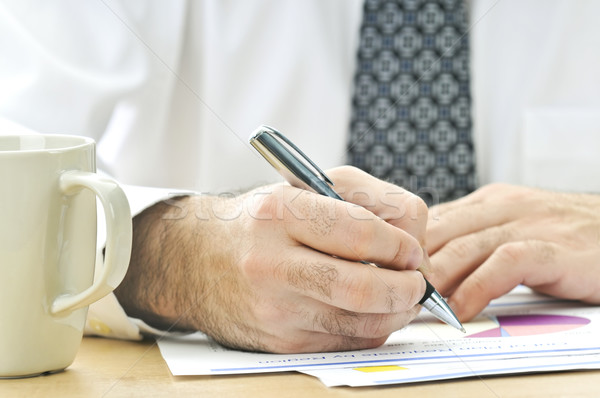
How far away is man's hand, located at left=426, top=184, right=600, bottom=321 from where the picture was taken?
0.59 meters

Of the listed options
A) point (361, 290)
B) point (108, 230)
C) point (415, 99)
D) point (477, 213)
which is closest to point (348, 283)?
point (361, 290)

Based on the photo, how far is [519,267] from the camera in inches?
23.5

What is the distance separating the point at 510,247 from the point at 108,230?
0.38m

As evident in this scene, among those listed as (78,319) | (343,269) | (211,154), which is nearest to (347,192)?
(343,269)

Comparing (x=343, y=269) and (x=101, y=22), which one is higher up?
(x=101, y=22)

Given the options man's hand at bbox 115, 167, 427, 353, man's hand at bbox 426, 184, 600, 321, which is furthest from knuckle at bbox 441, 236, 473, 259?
man's hand at bbox 115, 167, 427, 353

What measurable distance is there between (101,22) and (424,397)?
701 millimetres

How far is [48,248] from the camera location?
1.27 ft

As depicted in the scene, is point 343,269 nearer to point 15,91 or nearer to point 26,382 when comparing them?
point 26,382

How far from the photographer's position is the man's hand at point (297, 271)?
0.43 meters

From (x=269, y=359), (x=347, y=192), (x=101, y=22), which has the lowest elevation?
(x=269, y=359)

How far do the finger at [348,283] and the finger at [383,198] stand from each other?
46mm

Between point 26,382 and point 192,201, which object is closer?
point 26,382

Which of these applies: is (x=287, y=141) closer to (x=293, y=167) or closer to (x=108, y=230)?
(x=293, y=167)
